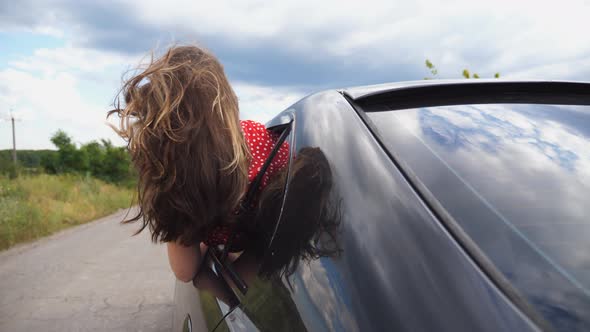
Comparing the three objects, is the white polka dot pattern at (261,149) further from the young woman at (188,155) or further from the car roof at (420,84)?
the car roof at (420,84)

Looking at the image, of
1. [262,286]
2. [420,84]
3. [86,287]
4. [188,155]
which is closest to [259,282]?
[262,286]

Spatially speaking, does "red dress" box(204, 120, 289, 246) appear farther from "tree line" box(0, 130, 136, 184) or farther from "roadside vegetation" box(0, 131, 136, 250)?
"tree line" box(0, 130, 136, 184)

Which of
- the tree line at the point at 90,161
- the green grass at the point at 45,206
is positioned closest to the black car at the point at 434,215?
the green grass at the point at 45,206

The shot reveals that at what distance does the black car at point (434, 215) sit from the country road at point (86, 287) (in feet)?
3.09

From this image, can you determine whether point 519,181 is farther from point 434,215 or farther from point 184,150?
point 184,150

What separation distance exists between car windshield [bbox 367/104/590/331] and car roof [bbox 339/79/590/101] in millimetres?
96

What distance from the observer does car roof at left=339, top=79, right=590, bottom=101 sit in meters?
1.26

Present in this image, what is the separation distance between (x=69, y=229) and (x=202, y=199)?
10954mm

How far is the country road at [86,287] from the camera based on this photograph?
156 inches

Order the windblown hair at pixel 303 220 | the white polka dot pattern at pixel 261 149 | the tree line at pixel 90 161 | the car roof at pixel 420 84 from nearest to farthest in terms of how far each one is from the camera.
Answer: the windblown hair at pixel 303 220
the car roof at pixel 420 84
the white polka dot pattern at pixel 261 149
the tree line at pixel 90 161

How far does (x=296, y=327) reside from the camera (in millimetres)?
879

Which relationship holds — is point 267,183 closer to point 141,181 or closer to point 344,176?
point 141,181

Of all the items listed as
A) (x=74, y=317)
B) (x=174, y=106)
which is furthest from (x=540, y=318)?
→ (x=74, y=317)

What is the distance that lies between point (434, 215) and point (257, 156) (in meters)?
0.91
